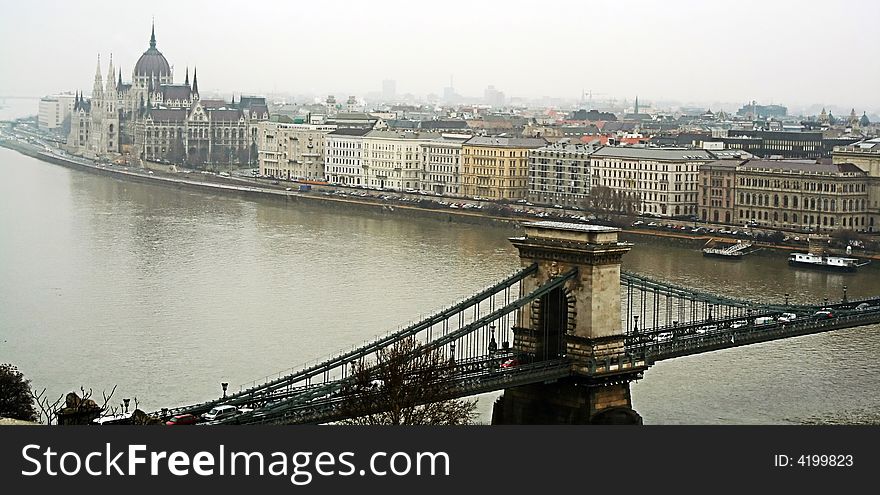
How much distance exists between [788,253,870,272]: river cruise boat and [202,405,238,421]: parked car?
905 cm

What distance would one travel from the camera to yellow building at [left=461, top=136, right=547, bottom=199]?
22.1 meters

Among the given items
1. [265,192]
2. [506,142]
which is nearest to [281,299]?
[506,142]

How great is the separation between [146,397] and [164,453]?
413 centimetres

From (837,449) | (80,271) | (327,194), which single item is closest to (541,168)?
(327,194)

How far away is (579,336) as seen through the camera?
7.47 m

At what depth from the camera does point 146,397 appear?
7875 millimetres

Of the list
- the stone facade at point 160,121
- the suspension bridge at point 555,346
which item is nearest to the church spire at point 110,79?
the stone facade at point 160,121

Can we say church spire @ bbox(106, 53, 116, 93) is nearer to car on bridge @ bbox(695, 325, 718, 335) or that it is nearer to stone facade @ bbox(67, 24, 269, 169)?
stone facade @ bbox(67, 24, 269, 169)

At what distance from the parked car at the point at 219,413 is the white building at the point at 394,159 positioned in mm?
17614

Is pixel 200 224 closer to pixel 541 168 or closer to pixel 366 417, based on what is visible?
pixel 541 168

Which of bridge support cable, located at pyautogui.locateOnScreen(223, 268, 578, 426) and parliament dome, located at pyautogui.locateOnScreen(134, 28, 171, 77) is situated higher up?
parliament dome, located at pyautogui.locateOnScreen(134, 28, 171, 77)

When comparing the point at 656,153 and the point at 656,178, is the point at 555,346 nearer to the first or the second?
the point at 656,178

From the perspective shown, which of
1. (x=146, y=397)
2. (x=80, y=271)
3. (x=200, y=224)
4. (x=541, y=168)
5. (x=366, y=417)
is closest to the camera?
(x=366, y=417)

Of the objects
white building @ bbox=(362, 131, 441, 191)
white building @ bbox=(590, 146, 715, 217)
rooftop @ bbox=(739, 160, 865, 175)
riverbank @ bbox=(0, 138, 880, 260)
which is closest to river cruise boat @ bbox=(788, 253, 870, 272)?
riverbank @ bbox=(0, 138, 880, 260)
